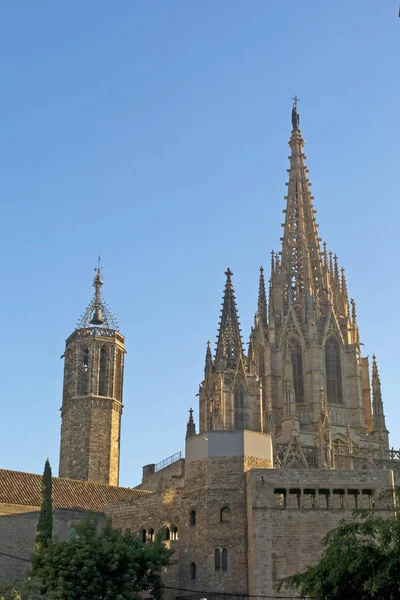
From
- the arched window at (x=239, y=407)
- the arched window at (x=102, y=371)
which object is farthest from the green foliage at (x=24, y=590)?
the arched window at (x=102, y=371)

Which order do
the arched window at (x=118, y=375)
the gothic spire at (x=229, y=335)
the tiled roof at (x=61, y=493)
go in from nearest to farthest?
the tiled roof at (x=61, y=493)
the gothic spire at (x=229, y=335)
the arched window at (x=118, y=375)

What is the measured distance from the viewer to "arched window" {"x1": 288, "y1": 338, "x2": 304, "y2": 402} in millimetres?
66438

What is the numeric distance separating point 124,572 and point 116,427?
30.2 metres

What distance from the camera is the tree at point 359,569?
83.1 feet

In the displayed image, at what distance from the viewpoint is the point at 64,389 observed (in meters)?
69.4

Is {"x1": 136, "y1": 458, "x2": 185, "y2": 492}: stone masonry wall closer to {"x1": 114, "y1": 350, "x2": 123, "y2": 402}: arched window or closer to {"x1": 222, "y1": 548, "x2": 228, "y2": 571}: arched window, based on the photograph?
{"x1": 114, "y1": 350, "x2": 123, "y2": 402}: arched window

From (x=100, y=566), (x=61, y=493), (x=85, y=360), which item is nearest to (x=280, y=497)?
(x=100, y=566)

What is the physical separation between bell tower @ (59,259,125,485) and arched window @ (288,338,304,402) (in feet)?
42.0

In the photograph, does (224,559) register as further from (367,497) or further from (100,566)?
(367,497)

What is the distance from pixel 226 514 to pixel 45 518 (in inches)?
303

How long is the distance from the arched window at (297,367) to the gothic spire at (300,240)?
3255mm

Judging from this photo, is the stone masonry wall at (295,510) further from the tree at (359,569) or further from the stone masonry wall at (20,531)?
the tree at (359,569)

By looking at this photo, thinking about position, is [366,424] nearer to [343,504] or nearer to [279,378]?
[279,378]

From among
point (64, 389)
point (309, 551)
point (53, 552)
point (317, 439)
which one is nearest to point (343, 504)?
point (309, 551)
